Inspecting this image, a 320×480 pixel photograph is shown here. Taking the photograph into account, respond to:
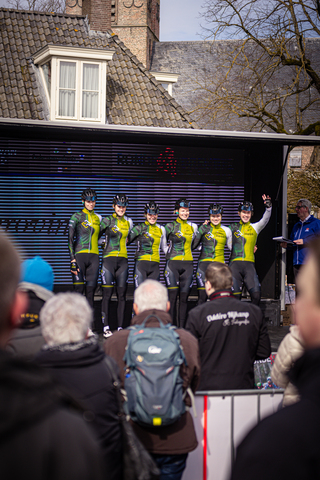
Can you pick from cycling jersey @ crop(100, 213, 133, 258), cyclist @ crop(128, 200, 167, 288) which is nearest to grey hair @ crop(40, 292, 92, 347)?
cycling jersey @ crop(100, 213, 133, 258)

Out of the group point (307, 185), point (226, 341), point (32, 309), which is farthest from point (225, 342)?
point (307, 185)

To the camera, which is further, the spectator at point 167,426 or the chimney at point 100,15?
the chimney at point 100,15

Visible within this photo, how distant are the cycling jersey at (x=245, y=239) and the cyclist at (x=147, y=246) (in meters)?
1.40

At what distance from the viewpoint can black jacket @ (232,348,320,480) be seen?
1.03m

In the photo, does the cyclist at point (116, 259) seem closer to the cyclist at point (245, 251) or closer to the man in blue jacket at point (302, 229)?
the cyclist at point (245, 251)

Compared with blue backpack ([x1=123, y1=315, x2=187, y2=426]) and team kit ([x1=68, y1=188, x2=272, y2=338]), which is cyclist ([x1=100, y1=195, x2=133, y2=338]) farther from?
blue backpack ([x1=123, y1=315, x2=187, y2=426])

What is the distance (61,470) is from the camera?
0.95 m

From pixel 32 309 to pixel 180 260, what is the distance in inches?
218

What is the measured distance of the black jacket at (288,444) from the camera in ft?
3.37

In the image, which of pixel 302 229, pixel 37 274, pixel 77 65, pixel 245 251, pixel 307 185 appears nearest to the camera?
pixel 37 274

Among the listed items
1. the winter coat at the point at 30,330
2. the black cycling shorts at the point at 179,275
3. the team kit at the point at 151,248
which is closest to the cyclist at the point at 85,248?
the team kit at the point at 151,248

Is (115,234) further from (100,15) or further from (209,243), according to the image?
(100,15)

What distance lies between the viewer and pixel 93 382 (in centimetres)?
200

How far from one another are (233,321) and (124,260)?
15.7ft
